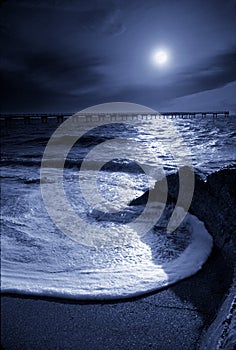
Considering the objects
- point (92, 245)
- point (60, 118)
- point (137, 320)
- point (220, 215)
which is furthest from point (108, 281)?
point (60, 118)

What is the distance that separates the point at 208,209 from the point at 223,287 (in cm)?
115

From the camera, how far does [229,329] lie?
1.38m

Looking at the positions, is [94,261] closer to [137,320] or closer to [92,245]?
[92,245]

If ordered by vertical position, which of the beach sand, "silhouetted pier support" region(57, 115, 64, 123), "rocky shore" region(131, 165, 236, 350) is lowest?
the beach sand

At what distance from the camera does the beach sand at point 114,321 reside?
1.53 m

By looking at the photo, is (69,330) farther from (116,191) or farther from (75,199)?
(116,191)

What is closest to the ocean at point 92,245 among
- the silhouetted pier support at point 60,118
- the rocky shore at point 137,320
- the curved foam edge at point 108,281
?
the curved foam edge at point 108,281

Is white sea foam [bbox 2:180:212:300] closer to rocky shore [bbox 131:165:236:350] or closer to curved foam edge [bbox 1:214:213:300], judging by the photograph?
curved foam edge [bbox 1:214:213:300]

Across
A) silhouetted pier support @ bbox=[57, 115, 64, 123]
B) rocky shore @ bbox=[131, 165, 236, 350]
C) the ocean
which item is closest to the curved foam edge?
the ocean

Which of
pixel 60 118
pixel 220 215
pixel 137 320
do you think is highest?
pixel 60 118

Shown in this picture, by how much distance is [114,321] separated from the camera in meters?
1.75

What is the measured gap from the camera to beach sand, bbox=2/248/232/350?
1.53 metres

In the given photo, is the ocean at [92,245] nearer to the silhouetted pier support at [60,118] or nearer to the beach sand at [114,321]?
the beach sand at [114,321]

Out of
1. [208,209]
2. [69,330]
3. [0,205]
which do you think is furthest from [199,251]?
[0,205]
